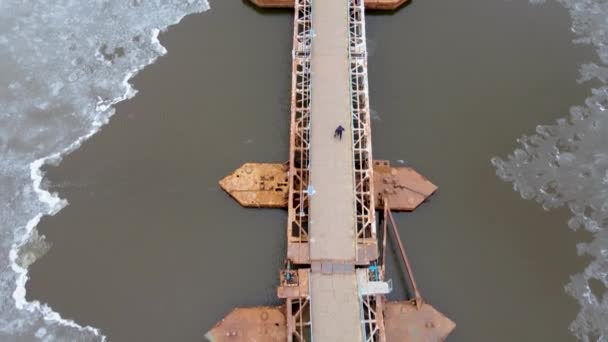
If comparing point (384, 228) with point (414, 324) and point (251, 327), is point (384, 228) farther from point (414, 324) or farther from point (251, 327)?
point (251, 327)

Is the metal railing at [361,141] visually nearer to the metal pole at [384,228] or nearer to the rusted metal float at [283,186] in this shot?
the metal pole at [384,228]

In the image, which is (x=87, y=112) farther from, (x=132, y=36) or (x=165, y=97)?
(x=132, y=36)

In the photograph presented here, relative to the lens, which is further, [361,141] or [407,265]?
[361,141]

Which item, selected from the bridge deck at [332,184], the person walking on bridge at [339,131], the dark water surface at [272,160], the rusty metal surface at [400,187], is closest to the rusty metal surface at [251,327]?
the dark water surface at [272,160]

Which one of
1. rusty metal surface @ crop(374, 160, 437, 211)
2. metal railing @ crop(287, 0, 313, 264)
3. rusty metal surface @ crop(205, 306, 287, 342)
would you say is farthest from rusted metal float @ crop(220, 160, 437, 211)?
rusty metal surface @ crop(205, 306, 287, 342)

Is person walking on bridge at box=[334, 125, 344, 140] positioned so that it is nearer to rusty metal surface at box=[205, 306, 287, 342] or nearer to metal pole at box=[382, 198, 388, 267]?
metal pole at box=[382, 198, 388, 267]

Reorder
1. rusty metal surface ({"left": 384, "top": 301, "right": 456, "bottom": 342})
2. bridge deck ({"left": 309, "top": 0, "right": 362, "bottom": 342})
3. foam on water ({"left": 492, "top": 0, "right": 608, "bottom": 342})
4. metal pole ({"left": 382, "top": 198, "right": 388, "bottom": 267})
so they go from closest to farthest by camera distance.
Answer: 1. bridge deck ({"left": 309, "top": 0, "right": 362, "bottom": 342})
2. rusty metal surface ({"left": 384, "top": 301, "right": 456, "bottom": 342})
3. foam on water ({"left": 492, "top": 0, "right": 608, "bottom": 342})
4. metal pole ({"left": 382, "top": 198, "right": 388, "bottom": 267})

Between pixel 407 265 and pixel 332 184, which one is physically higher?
pixel 332 184

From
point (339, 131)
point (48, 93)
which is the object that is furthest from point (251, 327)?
point (48, 93)

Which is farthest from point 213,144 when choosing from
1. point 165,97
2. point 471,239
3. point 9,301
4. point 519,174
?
point 519,174
